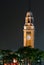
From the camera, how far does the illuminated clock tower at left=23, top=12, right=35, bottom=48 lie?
55.7m

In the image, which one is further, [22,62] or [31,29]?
[31,29]

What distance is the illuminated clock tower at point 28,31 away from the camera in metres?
55.7

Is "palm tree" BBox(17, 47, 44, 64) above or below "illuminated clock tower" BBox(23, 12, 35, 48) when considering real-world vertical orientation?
below

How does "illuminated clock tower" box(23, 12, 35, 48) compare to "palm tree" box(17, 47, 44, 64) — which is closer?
"palm tree" box(17, 47, 44, 64)

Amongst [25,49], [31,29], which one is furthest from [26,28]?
[25,49]

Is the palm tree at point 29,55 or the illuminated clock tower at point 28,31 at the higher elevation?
the illuminated clock tower at point 28,31

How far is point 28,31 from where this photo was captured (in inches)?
2340

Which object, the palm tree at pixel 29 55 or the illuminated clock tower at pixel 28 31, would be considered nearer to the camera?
the palm tree at pixel 29 55

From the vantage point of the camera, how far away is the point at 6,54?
1393 inches

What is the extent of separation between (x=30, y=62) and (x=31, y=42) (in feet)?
77.2

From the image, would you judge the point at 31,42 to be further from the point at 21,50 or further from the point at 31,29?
the point at 21,50

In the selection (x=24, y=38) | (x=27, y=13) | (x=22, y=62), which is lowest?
(x=22, y=62)

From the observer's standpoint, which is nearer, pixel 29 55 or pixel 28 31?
pixel 29 55

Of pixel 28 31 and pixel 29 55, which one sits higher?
pixel 28 31
